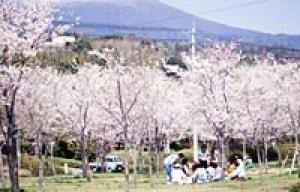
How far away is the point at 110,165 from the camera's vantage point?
4962cm

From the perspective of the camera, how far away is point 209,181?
29.7 meters

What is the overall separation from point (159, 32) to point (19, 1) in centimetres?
11401

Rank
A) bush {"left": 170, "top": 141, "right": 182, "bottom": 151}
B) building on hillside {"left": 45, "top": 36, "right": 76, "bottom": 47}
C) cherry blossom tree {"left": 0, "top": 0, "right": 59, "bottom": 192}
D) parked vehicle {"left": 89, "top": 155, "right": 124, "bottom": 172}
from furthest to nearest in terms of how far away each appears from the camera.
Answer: bush {"left": 170, "top": 141, "right": 182, "bottom": 151}, parked vehicle {"left": 89, "top": 155, "right": 124, "bottom": 172}, building on hillside {"left": 45, "top": 36, "right": 76, "bottom": 47}, cherry blossom tree {"left": 0, "top": 0, "right": 59, "bottom": 192}

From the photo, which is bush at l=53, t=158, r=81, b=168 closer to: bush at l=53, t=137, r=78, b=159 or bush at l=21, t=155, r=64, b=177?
bush at l=53, t=137, r=78, b=159

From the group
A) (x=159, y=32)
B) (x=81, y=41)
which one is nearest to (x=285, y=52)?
(x=81, y=41)

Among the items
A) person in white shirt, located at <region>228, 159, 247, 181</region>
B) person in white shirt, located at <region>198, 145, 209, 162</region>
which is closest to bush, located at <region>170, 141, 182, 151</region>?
person in white shirt, located at <region>198, 145, 209, 162</region>

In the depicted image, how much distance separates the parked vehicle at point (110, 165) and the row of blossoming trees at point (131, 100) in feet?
11.2

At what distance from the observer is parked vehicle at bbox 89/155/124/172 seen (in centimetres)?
4825

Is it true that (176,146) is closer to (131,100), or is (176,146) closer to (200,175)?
(200,175)

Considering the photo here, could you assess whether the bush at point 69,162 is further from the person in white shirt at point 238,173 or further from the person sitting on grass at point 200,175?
the person in white shirt at point 238,173

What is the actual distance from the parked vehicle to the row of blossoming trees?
3.40 meters

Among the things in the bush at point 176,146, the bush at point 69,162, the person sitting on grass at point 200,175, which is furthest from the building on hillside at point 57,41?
the bush at point 176,146

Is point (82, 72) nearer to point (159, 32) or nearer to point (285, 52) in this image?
point (285, 52)

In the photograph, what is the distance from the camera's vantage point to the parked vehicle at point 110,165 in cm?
4825
